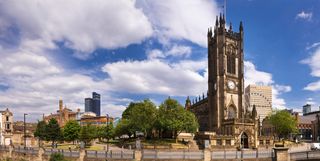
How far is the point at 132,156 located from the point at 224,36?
2637 inches

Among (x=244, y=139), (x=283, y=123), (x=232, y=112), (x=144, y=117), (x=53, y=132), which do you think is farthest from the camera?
(x=283, y=123)

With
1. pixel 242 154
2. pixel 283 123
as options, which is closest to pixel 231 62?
pixel 283 123

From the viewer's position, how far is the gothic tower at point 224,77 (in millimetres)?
89188

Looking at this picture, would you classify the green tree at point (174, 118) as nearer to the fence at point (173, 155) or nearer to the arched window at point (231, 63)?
the fence at point (173, 155)

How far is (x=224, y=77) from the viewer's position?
9000cm

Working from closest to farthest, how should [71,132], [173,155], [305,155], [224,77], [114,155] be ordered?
[305,155] → [173,155] → [114,155] → [71,132] → [224,77]

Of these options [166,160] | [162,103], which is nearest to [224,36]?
[162,103]

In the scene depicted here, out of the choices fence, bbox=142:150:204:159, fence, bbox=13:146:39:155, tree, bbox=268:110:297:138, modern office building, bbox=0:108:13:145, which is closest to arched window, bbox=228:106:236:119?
tree, bbox=268:110:297:138

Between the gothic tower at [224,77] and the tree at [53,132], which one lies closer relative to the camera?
the tree at [53,132]

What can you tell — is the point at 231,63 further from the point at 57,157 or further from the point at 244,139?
the point at 57,157

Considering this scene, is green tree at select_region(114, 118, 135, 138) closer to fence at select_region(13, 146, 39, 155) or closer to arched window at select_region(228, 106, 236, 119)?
arched window at select_region(228, 106, 236, 119)

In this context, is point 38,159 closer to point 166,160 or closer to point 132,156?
point 132,156

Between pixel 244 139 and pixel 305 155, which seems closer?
pixel 305 155

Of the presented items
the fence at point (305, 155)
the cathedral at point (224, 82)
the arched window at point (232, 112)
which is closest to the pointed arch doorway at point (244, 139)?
the cathedral at point (224, 82)
